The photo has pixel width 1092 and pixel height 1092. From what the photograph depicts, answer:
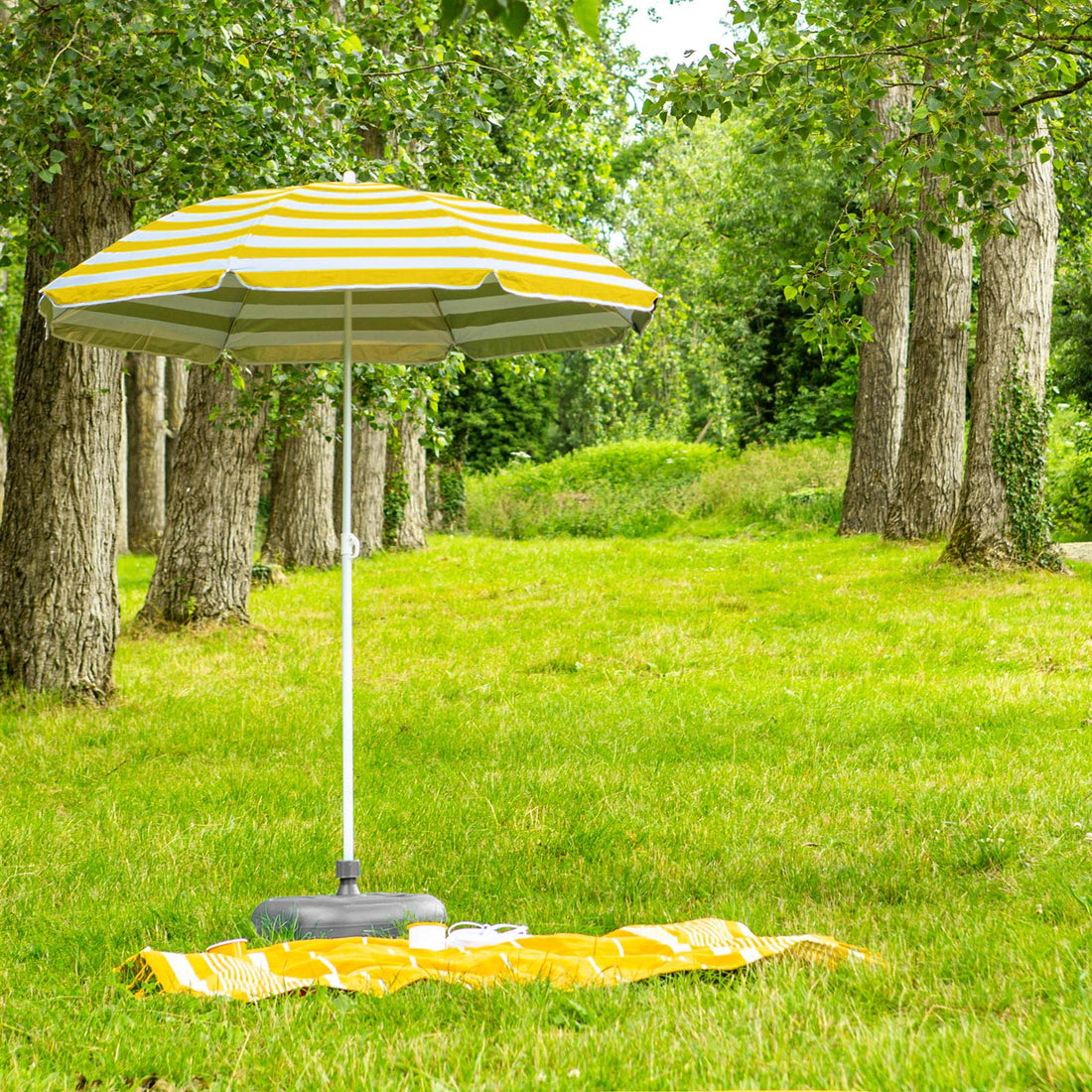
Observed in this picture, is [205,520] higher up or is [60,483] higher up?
[60,483]

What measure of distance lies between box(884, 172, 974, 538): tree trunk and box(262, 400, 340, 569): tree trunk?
23.4 feet

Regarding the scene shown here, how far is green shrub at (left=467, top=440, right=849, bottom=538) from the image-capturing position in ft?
64.0

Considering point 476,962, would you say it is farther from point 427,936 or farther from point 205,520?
point 205,520

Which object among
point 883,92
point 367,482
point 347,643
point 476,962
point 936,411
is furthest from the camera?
point 367,482

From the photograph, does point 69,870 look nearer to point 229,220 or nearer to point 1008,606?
point 229,220

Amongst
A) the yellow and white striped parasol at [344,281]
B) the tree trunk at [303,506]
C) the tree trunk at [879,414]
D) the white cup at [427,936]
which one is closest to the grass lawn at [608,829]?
the white cup at [427,936]

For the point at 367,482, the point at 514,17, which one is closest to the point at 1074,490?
the point at 367,482

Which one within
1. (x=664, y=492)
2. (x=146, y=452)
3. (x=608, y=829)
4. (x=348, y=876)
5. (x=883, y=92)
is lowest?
(x=608, y=829)

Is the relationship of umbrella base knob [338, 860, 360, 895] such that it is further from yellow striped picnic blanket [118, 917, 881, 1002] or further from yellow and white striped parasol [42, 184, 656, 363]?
yellow and white striped parasol [42, 184, 656, 363]

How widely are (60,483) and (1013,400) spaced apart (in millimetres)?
8493

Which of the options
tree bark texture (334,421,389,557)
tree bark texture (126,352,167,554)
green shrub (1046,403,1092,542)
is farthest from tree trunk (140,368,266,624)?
green shrub (1046,403,1092,542)

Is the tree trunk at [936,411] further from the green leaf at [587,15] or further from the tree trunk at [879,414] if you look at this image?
the green leaf at [587,15]

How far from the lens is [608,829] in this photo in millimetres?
5191

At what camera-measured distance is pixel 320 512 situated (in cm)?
1539
